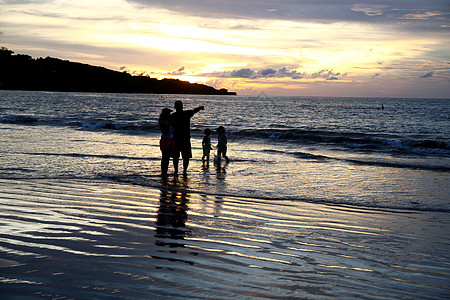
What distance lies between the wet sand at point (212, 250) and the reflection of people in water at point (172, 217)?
2 centimetres

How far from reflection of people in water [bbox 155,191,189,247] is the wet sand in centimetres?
2

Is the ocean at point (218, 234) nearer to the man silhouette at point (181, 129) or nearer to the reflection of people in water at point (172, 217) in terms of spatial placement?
the reflection of people in water at point (172, 217)

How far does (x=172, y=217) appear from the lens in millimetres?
6164

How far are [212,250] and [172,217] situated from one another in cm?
181

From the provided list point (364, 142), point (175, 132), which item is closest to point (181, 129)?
point (175, 132)

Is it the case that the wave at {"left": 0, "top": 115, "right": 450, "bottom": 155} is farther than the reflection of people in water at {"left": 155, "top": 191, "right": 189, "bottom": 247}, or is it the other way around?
the wave at {"left": 0, "top": 115, "right": 450, "bottom": 155}

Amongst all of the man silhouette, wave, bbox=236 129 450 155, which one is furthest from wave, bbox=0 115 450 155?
the man silhouette

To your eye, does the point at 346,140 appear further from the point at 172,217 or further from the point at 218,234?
the point at 218,234

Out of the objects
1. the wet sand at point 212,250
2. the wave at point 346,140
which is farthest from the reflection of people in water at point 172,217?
the wave at point 346,140

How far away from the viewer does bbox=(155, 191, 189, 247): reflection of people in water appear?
16.6 ft

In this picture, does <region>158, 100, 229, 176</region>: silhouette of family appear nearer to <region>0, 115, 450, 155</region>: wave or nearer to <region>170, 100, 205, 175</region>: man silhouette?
<region>170, 100, 205, 175</region>: man silhouette

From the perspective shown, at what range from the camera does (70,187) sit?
27.9 ft

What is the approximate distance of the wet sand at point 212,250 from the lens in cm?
343

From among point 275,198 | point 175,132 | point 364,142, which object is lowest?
point 275,198
